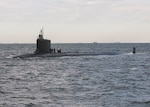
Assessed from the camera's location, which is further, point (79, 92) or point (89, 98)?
point (79, 92)

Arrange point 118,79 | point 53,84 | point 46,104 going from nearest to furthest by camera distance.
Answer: point 46,104
point 53,84
point 118,79

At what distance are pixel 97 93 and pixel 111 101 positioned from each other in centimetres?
401

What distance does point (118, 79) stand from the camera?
143ft

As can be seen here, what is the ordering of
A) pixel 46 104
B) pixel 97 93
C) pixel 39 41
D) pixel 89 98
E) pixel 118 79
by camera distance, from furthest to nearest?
pixel 39 41 → pixel 118 79 → pixel 97 93 → pixel 89 98 → pixel 46 104

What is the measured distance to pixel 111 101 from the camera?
29.1 metres

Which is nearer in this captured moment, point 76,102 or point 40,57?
point 76,102

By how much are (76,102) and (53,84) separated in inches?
439

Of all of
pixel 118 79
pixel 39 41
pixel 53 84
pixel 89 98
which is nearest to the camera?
pixel 89 98

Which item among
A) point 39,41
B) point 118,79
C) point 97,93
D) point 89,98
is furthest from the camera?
point 39,41

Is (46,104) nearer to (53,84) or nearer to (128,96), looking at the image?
(128,96)

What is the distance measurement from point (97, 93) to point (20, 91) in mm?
6356

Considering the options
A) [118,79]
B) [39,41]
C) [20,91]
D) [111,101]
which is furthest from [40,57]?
[111,101]

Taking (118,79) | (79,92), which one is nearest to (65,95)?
(79,92)

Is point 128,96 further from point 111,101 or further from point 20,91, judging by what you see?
point 20,91
